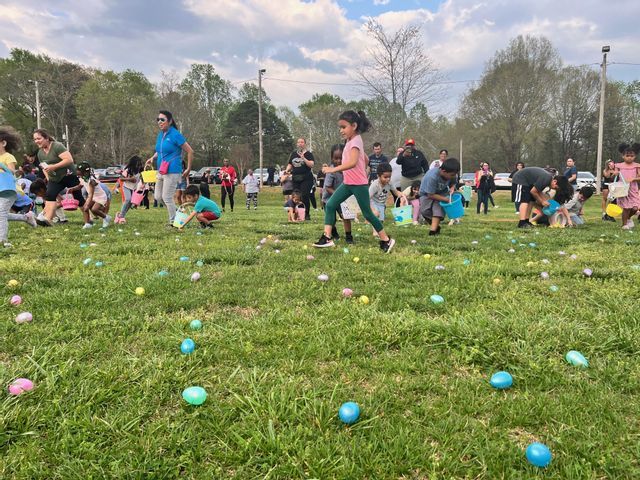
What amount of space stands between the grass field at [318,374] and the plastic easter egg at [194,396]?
3cm

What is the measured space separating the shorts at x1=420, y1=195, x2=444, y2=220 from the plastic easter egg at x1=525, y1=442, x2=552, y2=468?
222 inches

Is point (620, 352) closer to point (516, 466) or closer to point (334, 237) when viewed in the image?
point (516, 466)

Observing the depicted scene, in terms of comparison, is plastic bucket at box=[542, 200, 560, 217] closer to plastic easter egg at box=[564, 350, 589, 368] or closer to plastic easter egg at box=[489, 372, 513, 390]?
plastic easter egg at box=[564, 350, 589, 368]

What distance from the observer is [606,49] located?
20484 millimetres

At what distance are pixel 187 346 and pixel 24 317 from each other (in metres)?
1.19

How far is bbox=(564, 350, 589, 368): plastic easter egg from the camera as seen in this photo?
2.09m

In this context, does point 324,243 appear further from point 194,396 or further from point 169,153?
point 194,396

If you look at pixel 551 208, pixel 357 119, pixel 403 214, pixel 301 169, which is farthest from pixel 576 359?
pixel 301 169

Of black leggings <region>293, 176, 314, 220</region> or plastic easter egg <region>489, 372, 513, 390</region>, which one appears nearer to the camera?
plastic easter egg <region>489, 372, 513, 390</region>

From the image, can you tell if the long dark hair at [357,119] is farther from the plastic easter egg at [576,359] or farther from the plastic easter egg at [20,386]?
the plastic easter egg at [20,386]

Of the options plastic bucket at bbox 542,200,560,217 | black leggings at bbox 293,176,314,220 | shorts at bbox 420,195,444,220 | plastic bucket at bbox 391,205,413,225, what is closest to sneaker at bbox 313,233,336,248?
plastic bucket at bbox 391,205,413,225

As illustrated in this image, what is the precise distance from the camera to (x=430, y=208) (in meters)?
7.33

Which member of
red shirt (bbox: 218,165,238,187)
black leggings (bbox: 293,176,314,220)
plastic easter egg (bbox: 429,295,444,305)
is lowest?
plastic easter egg (bbox: 429,295,444,305)

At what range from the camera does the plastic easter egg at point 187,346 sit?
221cm
